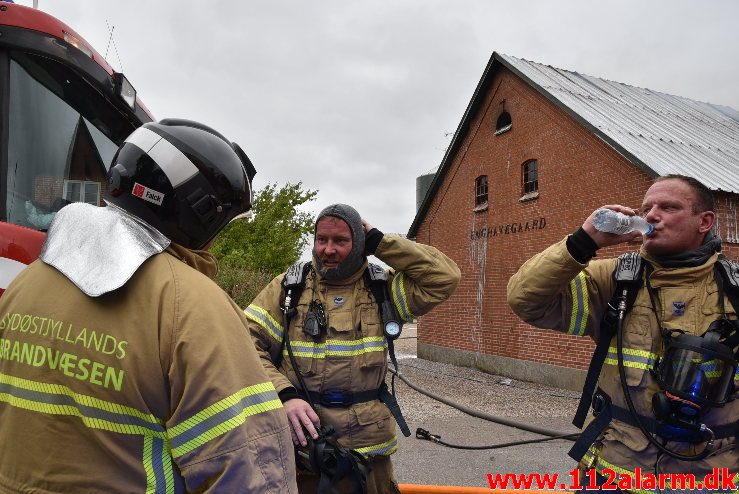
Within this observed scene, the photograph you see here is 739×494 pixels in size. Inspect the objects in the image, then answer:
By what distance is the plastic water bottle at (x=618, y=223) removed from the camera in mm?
2143

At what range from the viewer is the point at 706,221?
223 cm

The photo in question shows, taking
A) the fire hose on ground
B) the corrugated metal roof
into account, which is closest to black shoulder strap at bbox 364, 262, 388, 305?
the fire hose on ground

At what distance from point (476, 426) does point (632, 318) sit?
5.10 m

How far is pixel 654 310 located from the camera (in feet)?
7.10

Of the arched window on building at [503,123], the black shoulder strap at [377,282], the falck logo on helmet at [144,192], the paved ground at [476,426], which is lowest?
the paved ground at [476,426]

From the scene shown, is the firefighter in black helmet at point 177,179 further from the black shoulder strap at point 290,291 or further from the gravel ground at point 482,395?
the gravel ground at point 482,395

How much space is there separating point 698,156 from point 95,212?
1054cm

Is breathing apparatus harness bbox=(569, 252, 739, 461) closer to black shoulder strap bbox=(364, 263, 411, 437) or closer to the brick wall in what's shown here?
black shoulder strap bbox=(364, 263, 411, 437)

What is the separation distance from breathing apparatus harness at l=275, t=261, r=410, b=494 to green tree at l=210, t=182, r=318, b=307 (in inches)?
402

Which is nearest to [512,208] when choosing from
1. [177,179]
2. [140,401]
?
[177,179]

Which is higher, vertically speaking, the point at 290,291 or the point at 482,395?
the point at 290,291

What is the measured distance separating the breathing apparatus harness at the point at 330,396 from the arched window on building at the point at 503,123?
374 inches

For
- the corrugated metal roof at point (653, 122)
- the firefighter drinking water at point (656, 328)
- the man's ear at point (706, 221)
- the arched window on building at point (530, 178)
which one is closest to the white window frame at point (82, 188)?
the firefighter drinking water at point (656, 328)

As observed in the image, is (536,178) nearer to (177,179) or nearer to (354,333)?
(354,333)
